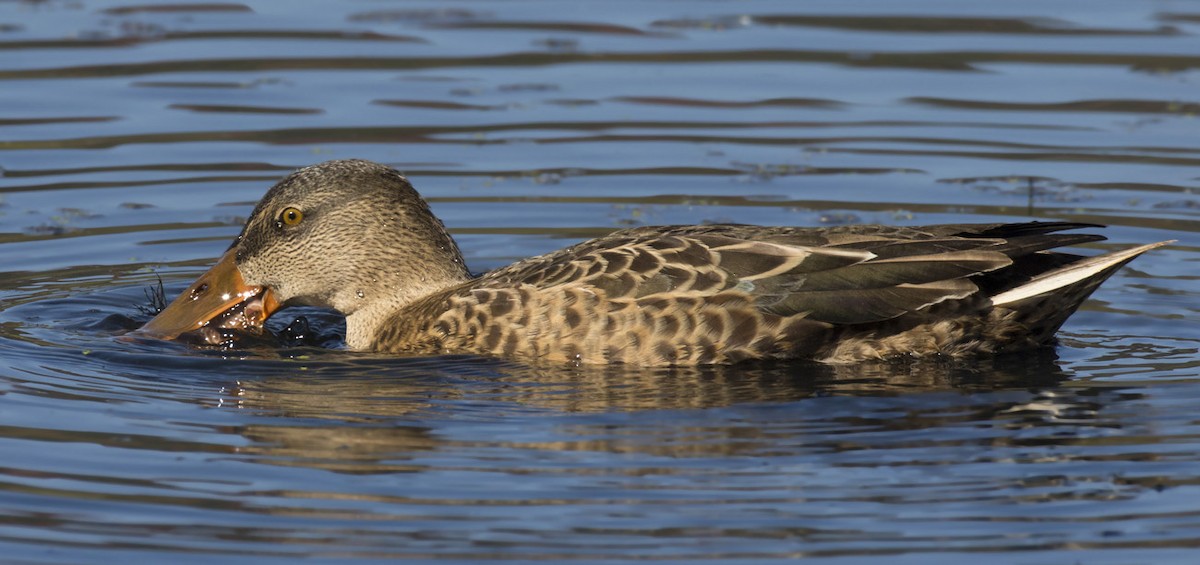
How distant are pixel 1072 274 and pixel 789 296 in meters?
1.30

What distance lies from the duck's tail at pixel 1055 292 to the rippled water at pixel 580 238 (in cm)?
26

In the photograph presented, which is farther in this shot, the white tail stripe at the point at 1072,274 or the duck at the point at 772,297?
the duck at the point at 772,297

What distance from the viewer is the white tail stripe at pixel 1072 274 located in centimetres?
874

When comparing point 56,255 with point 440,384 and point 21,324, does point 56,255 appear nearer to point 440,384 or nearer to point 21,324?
point 21,324

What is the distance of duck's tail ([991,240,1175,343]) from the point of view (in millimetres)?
8766

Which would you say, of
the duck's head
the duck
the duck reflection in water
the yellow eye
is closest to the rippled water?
the duck reflection in water

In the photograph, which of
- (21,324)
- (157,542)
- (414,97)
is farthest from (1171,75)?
(157,542)

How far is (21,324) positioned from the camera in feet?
33.1

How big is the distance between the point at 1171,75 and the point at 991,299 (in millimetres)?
6554

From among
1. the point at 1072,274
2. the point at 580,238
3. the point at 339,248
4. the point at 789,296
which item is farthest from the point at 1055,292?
the point at 580,238

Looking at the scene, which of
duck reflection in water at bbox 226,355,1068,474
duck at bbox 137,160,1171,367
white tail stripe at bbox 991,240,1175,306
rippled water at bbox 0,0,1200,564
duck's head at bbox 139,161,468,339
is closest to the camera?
rippled water at bbox 0,0,1200,564

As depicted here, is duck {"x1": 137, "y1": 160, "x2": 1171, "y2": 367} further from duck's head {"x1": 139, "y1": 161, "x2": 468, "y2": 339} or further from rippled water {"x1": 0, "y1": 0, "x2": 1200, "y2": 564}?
duck's head {"x1": 139, "y1": 161, "x2": 468, "y2": 339}

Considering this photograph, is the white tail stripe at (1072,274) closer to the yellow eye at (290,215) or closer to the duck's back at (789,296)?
the duck's back at (789,296)

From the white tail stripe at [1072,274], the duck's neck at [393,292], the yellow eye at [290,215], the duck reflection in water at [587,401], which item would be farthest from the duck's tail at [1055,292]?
the yellow eye at [290,215]
